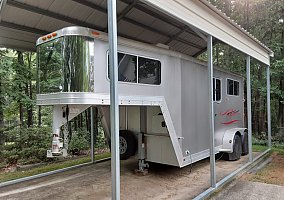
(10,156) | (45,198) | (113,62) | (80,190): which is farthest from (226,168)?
(10,156)

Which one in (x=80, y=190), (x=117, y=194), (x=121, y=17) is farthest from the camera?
(x=121, y=17)

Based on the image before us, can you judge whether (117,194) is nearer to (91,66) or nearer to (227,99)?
(91,66)

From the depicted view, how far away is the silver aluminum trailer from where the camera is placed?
3.79 metres

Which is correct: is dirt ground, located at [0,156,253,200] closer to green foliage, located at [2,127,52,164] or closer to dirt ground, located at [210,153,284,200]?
dirt ground, located at [210,153,284,200]

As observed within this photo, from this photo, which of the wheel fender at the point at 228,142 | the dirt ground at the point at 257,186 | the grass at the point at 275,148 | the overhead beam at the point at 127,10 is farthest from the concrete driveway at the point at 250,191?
the overhead beam at the point at 127,10

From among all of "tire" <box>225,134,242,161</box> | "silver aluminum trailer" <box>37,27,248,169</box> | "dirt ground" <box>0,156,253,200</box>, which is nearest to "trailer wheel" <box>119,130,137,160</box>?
"silver aluminum trailer" <box>37,27,248,169</box>

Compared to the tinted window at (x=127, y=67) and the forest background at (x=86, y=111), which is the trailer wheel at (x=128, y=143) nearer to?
the tinted window at (x=127, y=67)

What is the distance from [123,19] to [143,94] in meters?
2.76

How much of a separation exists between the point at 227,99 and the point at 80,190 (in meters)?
4.78

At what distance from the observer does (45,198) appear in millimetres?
4512

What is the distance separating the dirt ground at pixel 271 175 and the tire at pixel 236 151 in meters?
0.82

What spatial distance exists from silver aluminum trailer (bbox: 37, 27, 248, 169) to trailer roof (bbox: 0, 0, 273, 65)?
2.94 ft

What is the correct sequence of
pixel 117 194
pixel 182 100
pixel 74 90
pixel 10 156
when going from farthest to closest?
pixel 10 156 → pixel 182 100 → pixel 74 90 → pixel 117 194

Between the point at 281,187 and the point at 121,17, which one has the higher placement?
the point at 121,17
